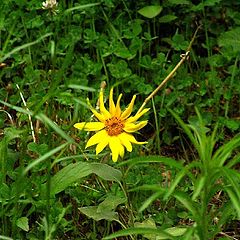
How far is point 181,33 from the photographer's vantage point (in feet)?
11.2

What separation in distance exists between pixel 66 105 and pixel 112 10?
62 cm

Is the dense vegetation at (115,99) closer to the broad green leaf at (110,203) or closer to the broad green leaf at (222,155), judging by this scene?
the broad green leaf at (110,203)

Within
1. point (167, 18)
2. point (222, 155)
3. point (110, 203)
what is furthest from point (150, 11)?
point (222, 155)

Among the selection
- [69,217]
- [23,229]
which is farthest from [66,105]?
[23,229]

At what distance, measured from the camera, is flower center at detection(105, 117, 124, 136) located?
7.39ft

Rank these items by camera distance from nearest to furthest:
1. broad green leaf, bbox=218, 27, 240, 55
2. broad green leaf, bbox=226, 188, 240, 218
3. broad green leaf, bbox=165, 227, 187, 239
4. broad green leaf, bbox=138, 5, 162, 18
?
broad green leaf, bbox=226, 188, 240, 218 < broad green leaf, bbox=165, 227, 187, 239 < broad green leaf, bbox=218, 27, 240, 55 < broad green leaf, bbox=138, 5, 162, 18

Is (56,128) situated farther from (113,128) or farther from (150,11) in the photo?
(150,11)

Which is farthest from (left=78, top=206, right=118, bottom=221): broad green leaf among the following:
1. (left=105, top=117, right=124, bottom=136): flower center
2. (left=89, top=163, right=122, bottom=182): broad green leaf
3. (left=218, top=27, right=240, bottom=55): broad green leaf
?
(left=218, top=27, right=240, bottom=55): broad green leaf

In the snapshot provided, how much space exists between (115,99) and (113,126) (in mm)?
757

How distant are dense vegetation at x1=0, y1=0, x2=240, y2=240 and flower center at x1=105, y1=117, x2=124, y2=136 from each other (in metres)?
0.09

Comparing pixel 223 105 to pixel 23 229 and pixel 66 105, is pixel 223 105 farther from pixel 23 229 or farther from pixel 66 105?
pixel 23 229

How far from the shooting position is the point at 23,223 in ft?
7.28

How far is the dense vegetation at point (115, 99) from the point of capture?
2.28 meters

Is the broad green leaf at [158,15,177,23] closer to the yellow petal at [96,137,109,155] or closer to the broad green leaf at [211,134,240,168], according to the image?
the yellow petal at [96,137,109,155]
